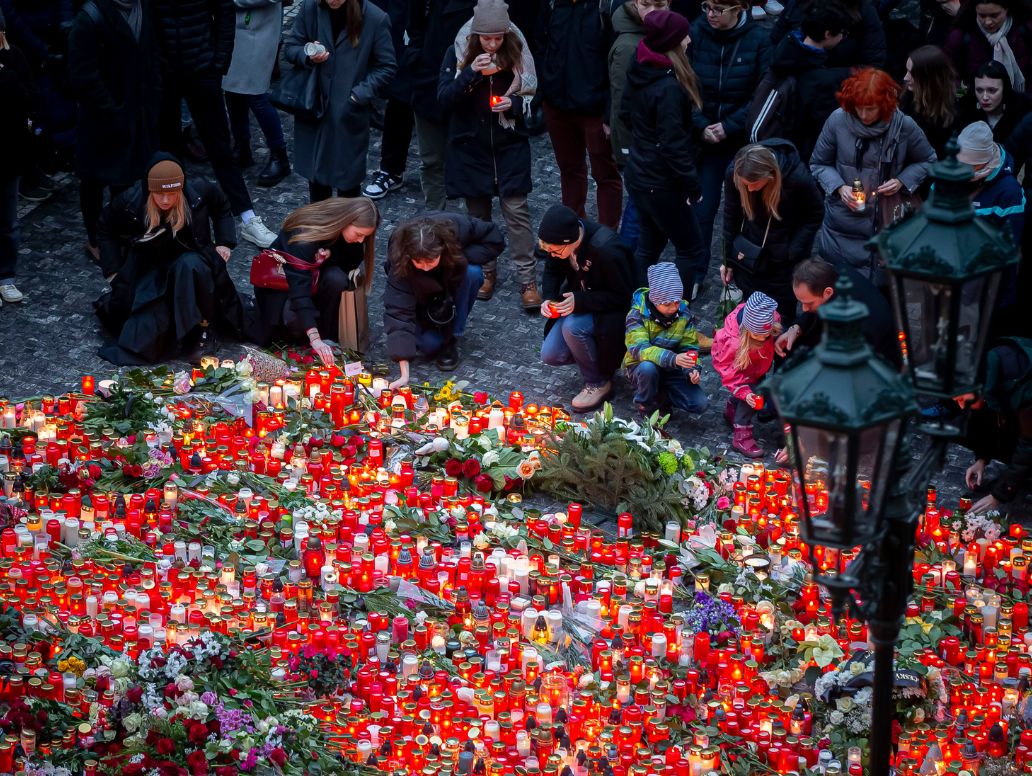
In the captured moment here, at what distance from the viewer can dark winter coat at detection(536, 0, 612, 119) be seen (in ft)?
33.9

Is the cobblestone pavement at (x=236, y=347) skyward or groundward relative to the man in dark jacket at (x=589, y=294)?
groundward

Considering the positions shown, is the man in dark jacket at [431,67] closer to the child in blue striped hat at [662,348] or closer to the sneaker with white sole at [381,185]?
the sneaker with white sole at [381,185]

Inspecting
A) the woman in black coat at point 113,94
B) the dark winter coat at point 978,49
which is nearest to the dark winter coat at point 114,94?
the woman in black coat at point 113,94

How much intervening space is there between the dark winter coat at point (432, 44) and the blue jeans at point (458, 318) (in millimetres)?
1499

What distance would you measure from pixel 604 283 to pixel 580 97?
5.55ft

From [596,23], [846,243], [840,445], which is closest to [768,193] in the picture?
[846,243]

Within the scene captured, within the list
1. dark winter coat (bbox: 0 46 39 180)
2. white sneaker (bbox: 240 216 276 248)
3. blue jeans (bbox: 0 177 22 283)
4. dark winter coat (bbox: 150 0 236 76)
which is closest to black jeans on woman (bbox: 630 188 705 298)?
white sneaker (bbox: 240 216 276 248)

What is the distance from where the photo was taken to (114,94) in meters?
10.2

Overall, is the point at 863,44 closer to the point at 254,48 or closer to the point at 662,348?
the point at 662,348

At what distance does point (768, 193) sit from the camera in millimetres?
8984

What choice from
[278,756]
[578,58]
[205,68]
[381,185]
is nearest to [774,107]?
[578,58]

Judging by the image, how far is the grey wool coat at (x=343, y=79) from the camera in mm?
10453

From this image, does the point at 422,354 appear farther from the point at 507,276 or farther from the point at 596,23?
the point at 596,23

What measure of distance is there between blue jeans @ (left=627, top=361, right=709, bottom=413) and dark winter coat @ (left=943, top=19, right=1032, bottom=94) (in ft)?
8.52
